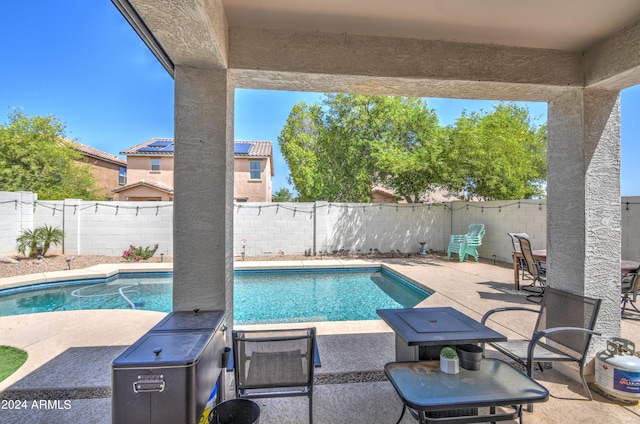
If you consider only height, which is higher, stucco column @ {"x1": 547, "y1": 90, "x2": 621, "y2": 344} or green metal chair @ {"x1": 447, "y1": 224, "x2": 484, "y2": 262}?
stucco column @ {"x1": 547, "y1": 90, "x2": 621, "y2": 344}

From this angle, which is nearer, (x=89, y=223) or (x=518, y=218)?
(x=518, y=218)

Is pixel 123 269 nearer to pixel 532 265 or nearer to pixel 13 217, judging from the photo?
pixel 13 217

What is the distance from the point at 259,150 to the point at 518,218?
520 inches

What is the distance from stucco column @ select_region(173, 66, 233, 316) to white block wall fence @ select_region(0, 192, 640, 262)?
7.64 m

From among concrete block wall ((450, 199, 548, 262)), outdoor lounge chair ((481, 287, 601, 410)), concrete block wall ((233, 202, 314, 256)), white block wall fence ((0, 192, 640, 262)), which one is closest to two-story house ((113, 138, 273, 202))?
white block wall fence ((0, 192, 640, 262))

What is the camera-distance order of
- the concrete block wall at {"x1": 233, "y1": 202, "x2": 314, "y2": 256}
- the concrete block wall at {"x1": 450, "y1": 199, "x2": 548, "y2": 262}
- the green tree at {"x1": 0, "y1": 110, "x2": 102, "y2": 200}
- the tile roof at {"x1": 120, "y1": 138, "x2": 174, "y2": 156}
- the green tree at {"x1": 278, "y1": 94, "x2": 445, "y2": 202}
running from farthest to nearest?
the tile roof at {"x1": 120, "y1": 138, "x2": 174, "y2": 156} → the green tree at {"x1": 0, "y1": 110, "x2": 102, "y2": 200} → the green tree at {"x1": 278, "y1": 94, "x2": 445, "y2": 202} → the concrete block wall at {"x1": 233, "y1": 202, "x2": 314, "y2": 256} → the concrete block wall at {"x1": 450, "y1": 199, "x2": 548, "y2": 262}

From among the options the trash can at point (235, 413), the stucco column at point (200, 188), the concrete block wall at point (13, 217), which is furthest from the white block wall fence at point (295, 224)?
the trash can at point (235, 413)

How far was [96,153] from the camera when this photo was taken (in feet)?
59.0

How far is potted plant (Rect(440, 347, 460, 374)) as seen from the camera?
1848 mm

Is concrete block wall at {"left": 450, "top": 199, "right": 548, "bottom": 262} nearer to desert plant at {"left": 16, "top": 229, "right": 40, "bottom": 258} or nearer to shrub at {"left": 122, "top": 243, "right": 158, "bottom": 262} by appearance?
shrub at {"left": 122, "top": 243, "right": 158, "bottom": 262}

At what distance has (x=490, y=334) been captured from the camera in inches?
80.2

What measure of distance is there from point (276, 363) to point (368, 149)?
10914mm

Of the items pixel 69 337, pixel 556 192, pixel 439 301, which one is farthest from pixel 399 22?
pixel 69 337

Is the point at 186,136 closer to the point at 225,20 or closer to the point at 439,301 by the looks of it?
the point at 225,20
